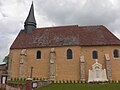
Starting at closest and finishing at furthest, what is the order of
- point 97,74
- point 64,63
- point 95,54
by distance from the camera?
1. point 97,74
2. point 95,54
3. point 64,63

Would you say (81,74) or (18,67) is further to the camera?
(18,67)

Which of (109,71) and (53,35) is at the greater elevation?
(53,35)

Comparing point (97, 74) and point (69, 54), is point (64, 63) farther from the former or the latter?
point (97, 74)

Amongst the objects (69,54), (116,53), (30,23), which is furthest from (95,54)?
(30,23)

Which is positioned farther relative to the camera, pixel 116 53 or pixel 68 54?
pixel 68 54

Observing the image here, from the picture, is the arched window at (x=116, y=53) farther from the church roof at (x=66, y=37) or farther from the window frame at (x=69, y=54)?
the window frame at (x=69, y=54)

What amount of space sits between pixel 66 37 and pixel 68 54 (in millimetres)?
3428

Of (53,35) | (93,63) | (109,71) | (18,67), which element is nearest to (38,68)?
(18,67)

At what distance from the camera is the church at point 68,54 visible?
115 feet

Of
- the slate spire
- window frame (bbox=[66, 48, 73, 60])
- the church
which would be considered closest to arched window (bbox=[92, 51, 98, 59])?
the church

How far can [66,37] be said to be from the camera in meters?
38.6

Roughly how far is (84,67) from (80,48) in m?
3.85

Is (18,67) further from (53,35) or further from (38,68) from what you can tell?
(53,35)

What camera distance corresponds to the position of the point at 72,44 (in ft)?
122
